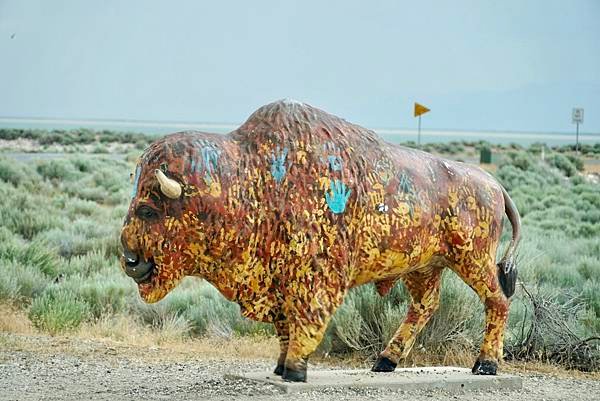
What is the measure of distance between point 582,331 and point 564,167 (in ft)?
94.0

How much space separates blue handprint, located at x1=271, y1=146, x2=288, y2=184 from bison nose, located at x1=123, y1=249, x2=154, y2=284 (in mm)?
1016

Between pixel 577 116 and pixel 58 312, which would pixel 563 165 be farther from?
pixel 58 312

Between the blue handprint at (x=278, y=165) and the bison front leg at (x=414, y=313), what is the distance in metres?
1.70

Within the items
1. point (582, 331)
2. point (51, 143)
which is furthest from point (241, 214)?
point (51, 143)

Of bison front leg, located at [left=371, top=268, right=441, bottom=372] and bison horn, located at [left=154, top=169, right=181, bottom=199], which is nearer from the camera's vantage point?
bison horn, located at [left=154, top=169, right=181, bottom=199]

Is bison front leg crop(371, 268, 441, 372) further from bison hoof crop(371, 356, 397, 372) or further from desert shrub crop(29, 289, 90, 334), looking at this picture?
desert shrub crop(29, 289, 90, 334)

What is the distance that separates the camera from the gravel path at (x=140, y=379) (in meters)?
7.72

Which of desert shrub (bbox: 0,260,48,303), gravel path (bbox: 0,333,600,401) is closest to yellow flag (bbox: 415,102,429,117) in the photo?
desert shrub (bbox: 0,260,48,303)

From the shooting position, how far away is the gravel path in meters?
7.72

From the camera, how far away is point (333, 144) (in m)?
7.76

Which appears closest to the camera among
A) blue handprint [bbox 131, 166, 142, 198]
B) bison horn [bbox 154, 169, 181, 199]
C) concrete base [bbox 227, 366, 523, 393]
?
bison horn [bbox 154, 169, 181, 199]

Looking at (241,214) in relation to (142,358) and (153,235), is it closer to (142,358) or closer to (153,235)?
(153,235)

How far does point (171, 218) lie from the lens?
7.26 meters

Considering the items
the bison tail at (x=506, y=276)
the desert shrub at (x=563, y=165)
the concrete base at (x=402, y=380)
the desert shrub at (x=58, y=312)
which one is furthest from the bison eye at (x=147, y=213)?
the desert shrub at (x=563, y=165)
